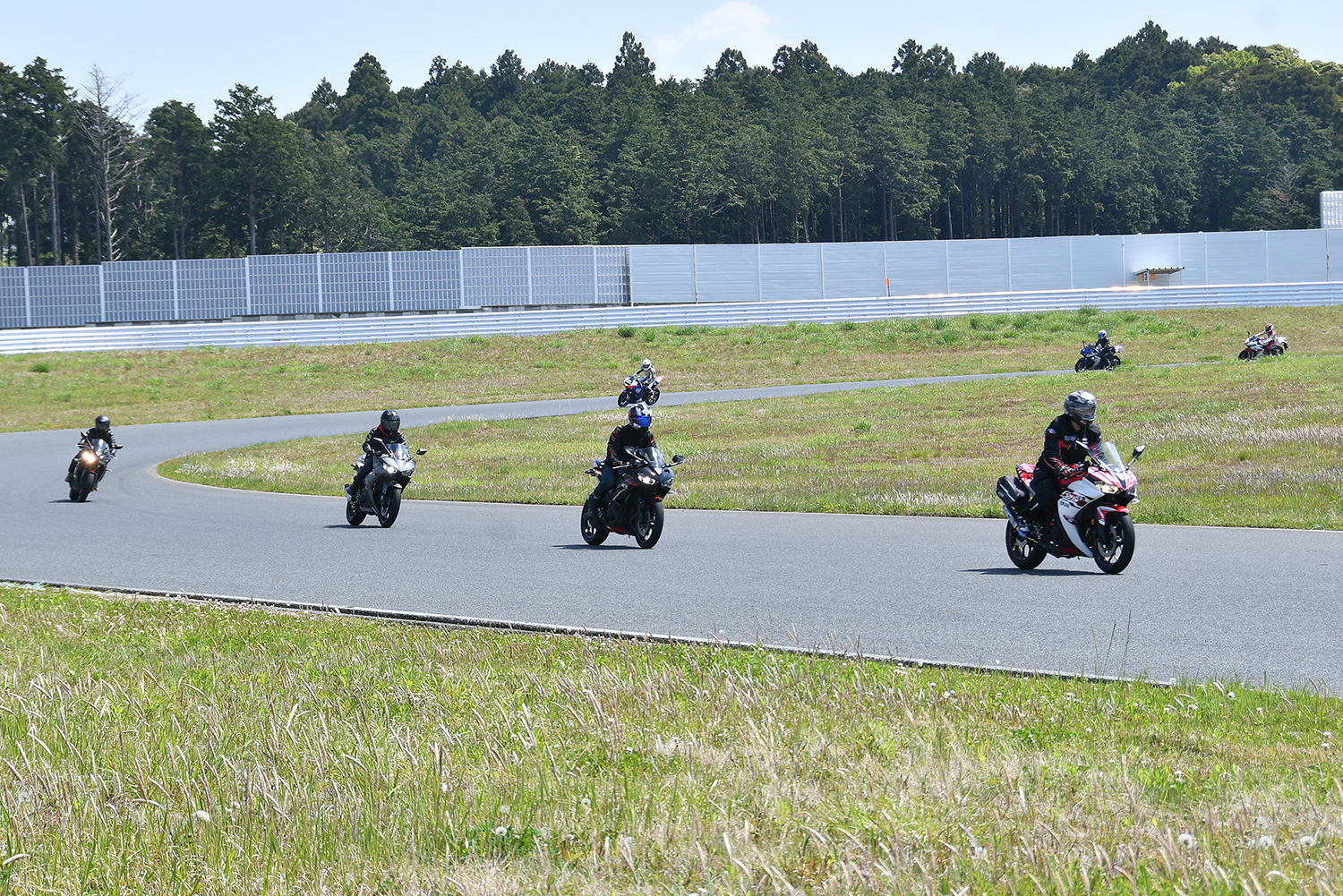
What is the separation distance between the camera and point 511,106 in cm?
16350

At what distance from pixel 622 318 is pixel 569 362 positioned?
6.10 meters

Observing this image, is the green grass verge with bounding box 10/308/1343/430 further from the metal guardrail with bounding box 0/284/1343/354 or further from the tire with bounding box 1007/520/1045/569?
the tire with bounding box 1007/520/1045/569

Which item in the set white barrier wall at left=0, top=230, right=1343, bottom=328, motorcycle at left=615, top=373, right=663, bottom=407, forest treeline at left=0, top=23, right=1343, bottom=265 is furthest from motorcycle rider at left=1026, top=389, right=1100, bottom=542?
forest treeline at left=0, top=23, right=1343, bottom=265

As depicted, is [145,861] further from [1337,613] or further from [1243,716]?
[1337,613]

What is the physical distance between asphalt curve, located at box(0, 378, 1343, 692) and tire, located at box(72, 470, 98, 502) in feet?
4.22

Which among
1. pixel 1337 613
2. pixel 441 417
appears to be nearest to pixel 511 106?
pixel 441 417

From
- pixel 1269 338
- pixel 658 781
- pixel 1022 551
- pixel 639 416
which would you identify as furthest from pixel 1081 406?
pixel 1269 338

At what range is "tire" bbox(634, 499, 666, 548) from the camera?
14.1m

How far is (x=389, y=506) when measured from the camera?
16.6 meters

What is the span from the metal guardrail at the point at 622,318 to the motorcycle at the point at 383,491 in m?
37.9

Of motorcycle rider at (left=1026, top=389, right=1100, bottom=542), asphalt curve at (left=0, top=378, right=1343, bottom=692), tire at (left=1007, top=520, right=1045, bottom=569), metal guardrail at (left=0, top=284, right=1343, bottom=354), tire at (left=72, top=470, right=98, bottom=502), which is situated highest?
metal guardrail at (left=0, top=284, right=1343, bottom=354)

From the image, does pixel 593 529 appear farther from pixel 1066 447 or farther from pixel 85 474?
pixel 85 474

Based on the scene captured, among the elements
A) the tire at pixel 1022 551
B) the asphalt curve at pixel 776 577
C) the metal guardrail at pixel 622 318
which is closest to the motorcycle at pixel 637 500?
the asphalt curve at pixel 776 577

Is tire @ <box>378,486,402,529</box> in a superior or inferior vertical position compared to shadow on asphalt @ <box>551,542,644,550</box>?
superior
